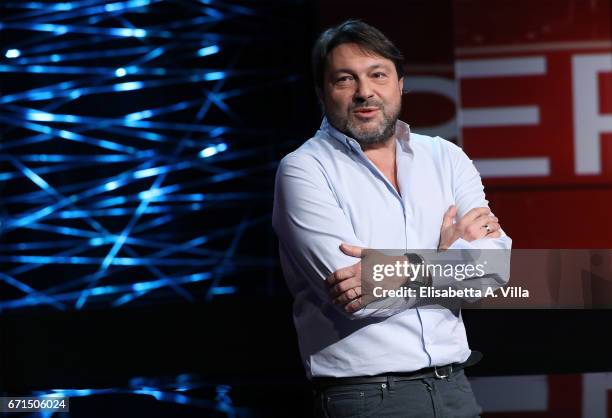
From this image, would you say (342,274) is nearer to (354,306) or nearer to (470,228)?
(354,306)

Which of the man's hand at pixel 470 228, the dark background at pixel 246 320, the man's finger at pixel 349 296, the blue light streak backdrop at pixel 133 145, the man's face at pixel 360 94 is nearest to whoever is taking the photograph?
the man's finger at pixel 349 296

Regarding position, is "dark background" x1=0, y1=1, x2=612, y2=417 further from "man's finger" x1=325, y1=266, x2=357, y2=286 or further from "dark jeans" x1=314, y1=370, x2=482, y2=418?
"man's finger" x1=325, y1=266, x2=357, y2=286

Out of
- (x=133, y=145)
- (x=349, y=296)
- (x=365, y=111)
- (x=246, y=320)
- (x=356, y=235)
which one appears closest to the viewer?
(x=349, y=296)

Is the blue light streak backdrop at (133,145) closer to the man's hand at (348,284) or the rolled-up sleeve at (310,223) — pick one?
the rolled-up sleeve at (310,223)

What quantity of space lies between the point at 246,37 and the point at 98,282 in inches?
54.7

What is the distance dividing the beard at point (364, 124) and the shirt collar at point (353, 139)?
0.05ft

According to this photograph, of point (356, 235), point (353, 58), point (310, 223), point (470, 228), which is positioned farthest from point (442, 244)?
point (353, 58)

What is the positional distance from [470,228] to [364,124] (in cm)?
33

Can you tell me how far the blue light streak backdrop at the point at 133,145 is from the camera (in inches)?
150

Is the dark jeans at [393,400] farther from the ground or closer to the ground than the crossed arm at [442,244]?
closer to the ground

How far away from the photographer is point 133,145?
383cm

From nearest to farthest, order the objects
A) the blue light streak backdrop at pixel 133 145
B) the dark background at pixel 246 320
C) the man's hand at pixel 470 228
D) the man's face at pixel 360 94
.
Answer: the man's hand at pixel 470 228
the man's face at pixel 360 94
the dark background at pixel 246 320
the blue light streak backdrop at pixel 133 145

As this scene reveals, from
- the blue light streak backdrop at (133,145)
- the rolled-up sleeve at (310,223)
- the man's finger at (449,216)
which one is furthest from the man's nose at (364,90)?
the blue light streak backdrop at (133,145)

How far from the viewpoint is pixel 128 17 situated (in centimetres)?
384
